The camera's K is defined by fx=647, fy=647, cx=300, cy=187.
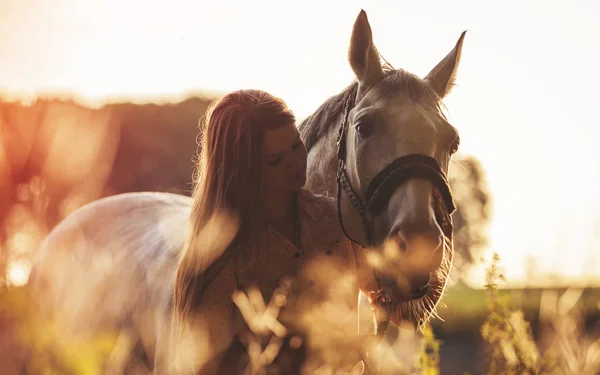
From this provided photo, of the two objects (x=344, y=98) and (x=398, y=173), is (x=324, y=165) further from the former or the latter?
(x=398, y=173)

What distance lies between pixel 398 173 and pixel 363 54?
3.15 feet

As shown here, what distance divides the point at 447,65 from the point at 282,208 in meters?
1.39

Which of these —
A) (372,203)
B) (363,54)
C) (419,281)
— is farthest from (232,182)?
(363,54)

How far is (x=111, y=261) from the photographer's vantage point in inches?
212

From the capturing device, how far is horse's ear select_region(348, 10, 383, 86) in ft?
11.7

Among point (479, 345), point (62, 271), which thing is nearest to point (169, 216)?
point (62, 271)

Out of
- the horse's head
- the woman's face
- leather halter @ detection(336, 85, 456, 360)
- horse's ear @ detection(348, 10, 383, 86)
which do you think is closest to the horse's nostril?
the horse's head

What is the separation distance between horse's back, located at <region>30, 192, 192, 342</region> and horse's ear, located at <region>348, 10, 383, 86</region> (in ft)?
5.56

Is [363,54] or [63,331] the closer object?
[63,331]

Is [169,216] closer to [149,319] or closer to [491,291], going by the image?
[149,319]

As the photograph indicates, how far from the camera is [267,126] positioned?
3.11 m

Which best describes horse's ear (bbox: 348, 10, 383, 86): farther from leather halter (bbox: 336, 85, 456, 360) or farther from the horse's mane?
leather halter (bbox: 336, 85, 456, 360)

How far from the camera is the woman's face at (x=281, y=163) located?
3.08 meters

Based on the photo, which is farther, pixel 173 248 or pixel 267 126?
pixel 173 248
